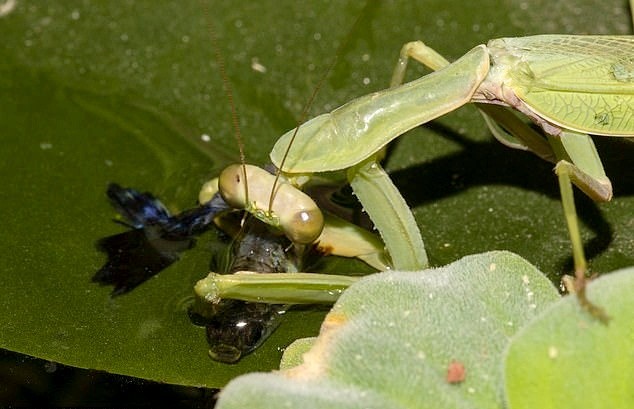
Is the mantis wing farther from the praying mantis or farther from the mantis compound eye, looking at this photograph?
the mantis compound eye

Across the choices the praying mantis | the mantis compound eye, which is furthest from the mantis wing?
the mantis compound eye

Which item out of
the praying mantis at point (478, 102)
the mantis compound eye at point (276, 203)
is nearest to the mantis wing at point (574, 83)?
the praying mantis at point (478, 102)

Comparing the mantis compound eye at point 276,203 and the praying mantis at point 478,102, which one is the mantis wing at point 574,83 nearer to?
the praying mantis at point 478,102

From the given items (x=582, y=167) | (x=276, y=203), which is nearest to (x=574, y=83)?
(x=582, y=167)

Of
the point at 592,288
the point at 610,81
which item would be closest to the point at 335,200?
the point at 610,81

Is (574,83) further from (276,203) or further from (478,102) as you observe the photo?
(276,203)

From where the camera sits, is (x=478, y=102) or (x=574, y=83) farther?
(x=478, y=102)

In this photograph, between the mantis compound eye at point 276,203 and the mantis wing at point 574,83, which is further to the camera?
the mantis wing at point 574,83

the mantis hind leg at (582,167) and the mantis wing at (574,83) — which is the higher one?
the mantis wing at (574,83)

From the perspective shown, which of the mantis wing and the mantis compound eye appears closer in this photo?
the mantis compound eye
